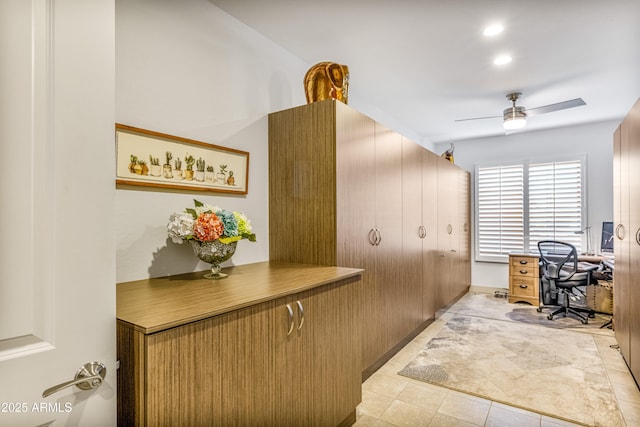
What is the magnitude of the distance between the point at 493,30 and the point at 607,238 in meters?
3.57

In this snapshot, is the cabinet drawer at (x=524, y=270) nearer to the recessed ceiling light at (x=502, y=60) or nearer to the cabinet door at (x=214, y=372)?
the recessed ceiling light at (x=502, y=60)

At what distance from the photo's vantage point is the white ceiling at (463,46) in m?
2.23

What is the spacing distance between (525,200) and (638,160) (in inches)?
131

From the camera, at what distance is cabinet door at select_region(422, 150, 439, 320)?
3736mm

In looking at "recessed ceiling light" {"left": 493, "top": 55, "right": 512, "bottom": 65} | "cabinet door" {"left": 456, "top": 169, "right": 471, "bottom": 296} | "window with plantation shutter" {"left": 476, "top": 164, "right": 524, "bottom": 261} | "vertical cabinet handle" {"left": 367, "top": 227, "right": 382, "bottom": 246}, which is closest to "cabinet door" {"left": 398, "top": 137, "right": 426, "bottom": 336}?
"vertical cabinet handle" {"left": 367, "top": 227, "right": 382, "bottom": 246}

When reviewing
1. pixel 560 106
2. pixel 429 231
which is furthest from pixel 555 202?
pixel 429 231

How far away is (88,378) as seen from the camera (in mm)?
864

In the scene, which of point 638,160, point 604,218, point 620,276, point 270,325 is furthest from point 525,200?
point 270,325

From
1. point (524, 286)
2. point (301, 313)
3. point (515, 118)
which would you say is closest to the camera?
point (301, 313)

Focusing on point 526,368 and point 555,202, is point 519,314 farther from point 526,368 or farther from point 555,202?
point 555,202

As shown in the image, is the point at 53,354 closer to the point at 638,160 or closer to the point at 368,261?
the point at 368,261

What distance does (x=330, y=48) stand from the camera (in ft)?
9.02

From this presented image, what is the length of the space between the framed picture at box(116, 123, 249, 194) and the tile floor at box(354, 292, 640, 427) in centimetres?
166

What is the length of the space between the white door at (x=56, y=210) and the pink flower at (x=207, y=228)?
69 centimetres
